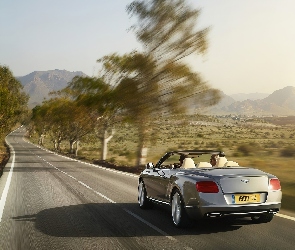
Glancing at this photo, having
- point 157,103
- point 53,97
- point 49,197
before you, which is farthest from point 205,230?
point 53,97

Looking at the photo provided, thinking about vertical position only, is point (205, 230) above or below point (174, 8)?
below

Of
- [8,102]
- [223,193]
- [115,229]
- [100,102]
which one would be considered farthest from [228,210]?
[8,102]

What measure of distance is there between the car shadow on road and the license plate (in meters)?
0.75

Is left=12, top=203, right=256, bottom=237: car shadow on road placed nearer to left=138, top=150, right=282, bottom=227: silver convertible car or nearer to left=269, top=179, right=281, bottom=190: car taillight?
left=138, top=150, right=282, bottom=227: silver convertible car

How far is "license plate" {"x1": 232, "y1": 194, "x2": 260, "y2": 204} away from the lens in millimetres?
7242

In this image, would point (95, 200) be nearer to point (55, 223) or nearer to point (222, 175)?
point (55, 223)

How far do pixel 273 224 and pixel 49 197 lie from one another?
7.14 metres

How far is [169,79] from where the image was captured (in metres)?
25.8

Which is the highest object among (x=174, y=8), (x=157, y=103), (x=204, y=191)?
(x=174, y=8)

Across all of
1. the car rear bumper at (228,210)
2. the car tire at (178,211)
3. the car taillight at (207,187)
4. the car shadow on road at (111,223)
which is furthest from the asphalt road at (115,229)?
the car taillight at (207,187)

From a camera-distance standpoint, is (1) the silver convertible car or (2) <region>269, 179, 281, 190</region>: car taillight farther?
(2) <region>269, 179, 281, 190</region>: car taillight

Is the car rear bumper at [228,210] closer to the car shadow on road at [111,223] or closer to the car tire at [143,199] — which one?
the car shadow on road at [111,223]

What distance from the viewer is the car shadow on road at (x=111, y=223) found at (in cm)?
766

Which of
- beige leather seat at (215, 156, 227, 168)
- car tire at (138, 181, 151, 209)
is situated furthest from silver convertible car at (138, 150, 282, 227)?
car tire at (138, 181, 151, 209)
